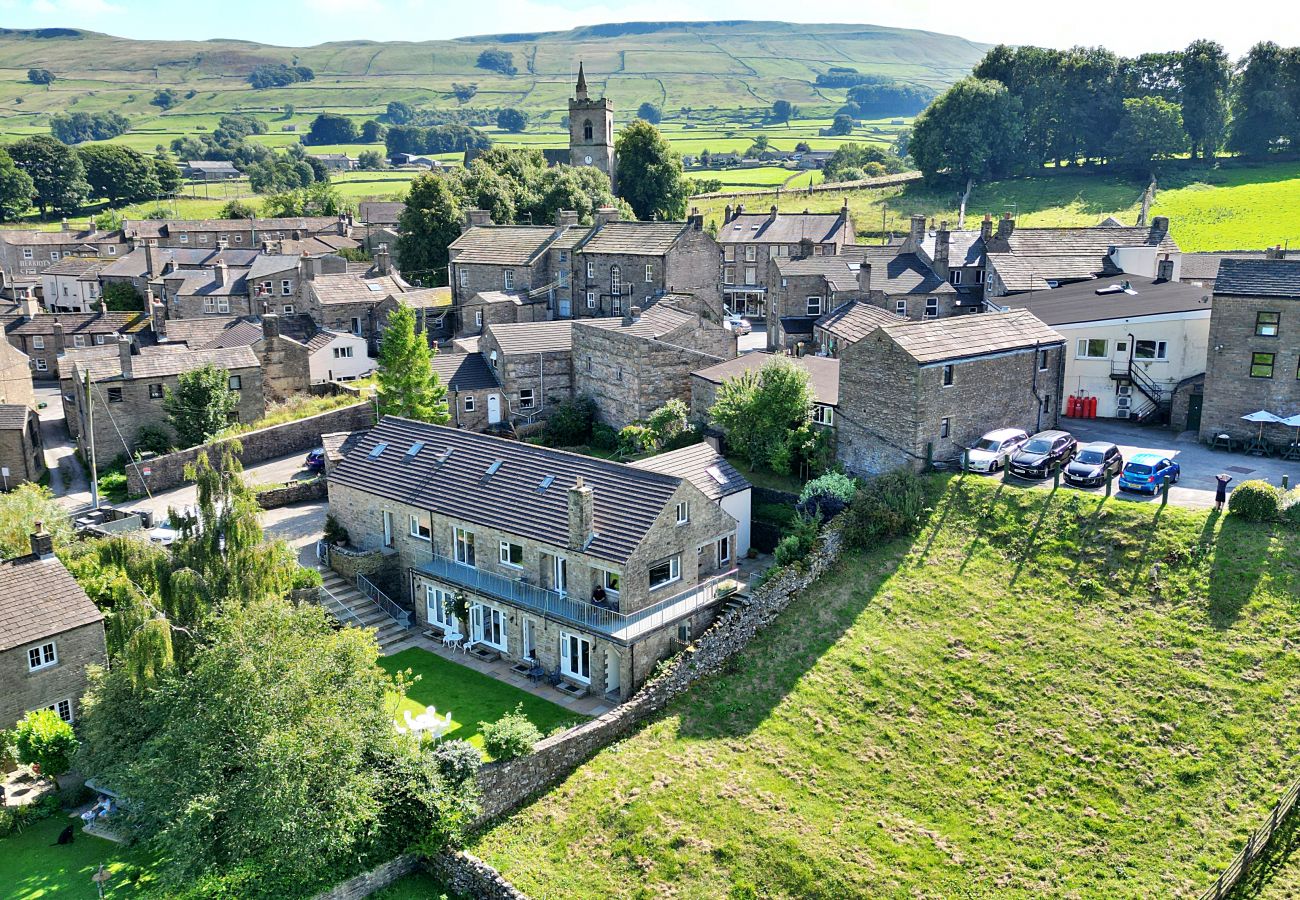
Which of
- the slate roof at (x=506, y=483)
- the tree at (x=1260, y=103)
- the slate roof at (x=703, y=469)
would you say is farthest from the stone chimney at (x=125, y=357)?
the tree at (x=1260, y=103)

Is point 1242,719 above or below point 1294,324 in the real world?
below

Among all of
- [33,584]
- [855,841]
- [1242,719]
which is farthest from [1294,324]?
[33,584]

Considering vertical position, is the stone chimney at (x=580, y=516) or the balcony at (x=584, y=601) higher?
the stone chimney at (x=580, y=516)

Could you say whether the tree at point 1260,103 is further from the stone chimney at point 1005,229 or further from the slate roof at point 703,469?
the slate roof at point 703,469

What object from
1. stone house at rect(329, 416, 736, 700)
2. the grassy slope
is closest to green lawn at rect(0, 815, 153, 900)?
the grassy slope

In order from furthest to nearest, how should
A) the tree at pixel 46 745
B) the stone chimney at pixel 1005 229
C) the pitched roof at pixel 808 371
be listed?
the stone chimney at pixel 1005 229 → the pitched roof at pixel 808 371 → the tree at pixel 46 745

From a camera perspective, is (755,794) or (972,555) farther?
(972,555)

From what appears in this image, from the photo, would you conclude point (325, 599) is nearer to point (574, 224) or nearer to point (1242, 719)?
point (1242, 719)

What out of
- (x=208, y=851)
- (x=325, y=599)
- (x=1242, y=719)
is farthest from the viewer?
(x=325, y=599)
